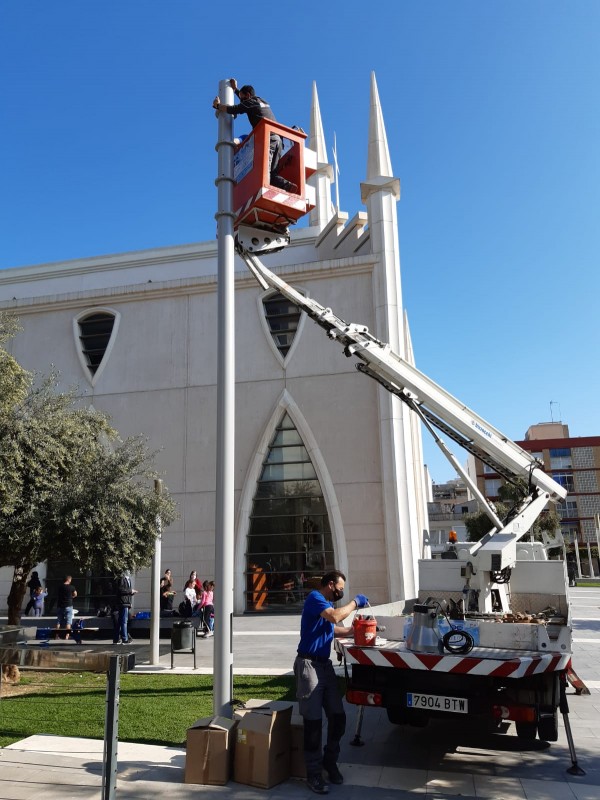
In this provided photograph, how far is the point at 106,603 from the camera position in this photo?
68.9 feet

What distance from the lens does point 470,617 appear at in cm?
700

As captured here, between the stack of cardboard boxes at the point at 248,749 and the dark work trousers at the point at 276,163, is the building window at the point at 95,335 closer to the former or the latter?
the dark work trousers at the point at 276,163

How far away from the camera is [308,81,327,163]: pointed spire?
32.3 m

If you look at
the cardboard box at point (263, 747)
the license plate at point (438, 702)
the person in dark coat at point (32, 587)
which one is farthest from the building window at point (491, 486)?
the cardboard box at point (263, 747)

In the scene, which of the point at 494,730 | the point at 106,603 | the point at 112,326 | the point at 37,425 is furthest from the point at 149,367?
the point at 494,730

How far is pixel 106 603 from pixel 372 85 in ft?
69.3

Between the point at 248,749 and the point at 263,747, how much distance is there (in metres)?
0.16

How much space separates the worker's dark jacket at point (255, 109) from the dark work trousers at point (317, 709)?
528 centimetres

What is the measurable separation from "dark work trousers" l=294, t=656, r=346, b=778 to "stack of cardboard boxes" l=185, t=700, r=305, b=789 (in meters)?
0.22

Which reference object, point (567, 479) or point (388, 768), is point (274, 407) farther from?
point (567, 479)

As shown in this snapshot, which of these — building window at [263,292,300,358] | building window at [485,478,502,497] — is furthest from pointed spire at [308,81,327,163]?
building window at [485,478,502,497]

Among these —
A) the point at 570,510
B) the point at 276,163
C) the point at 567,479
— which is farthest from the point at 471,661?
the point at 567,479

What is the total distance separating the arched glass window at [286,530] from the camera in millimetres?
20250

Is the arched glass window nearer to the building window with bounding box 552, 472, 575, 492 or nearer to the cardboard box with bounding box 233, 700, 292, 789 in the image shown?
the cardboard box with bounding box 233, 700, 292, 789
